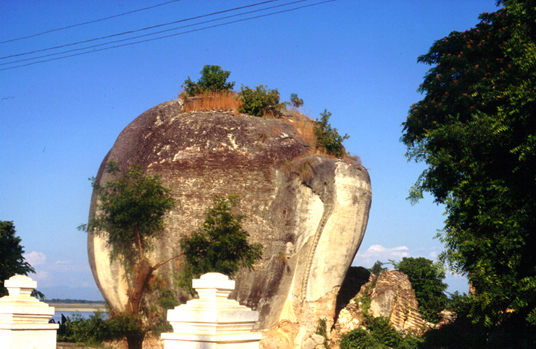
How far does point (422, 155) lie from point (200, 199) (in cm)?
528

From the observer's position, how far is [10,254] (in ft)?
60.8

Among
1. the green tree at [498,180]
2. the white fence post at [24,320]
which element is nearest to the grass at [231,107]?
the green tree at [498,180]

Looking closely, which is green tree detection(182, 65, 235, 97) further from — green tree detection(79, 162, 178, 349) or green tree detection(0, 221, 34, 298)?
green tree detection(0, 221, 34, 298)

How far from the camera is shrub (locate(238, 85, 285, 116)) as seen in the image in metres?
15.5

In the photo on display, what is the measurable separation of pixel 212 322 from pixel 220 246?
6.56 metres

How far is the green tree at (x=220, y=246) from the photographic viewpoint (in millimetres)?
12047

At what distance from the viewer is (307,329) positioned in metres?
14.6

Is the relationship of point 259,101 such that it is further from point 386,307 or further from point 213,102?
point 386,307

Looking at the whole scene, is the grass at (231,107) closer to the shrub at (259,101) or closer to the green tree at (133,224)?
the shrub at (259,101)

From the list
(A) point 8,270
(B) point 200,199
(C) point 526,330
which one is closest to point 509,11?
(C) point 526,330

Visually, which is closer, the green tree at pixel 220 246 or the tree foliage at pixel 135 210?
the green tree at pixel 220 246

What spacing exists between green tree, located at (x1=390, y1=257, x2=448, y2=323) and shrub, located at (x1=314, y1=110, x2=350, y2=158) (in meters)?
6.83

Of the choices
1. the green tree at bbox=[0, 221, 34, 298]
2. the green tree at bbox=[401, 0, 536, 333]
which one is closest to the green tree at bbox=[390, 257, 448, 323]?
the green tree at bbox=[401, 0, 536, 333]

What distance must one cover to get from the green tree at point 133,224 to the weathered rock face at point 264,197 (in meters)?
0.47
